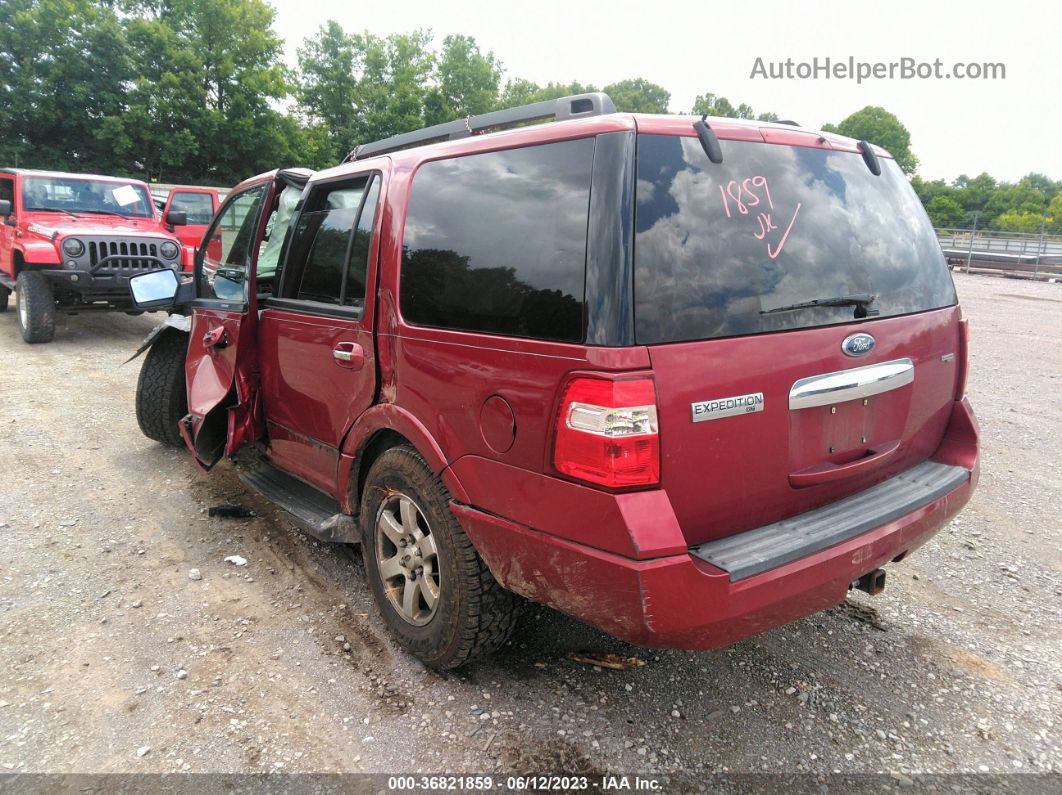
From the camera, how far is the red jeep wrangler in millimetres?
1973

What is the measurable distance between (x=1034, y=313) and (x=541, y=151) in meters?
15.2

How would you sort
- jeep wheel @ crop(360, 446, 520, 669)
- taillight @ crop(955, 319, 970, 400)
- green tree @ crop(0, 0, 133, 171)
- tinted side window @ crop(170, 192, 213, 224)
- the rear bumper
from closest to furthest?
the rear bumper
jeep wheel @ crop(360, 446, 520, 669)
taillight @ crop(955, 319, 970, 400)
tinted side window @ crop(170, 192, 213, 224)
green tree @ crop(0, 0, 133, 171)

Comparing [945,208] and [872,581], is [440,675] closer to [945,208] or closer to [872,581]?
[872,581]

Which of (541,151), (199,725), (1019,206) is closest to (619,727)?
(199,725)

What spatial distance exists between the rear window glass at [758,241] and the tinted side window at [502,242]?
0.21 meters

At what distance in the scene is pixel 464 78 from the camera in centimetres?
4328

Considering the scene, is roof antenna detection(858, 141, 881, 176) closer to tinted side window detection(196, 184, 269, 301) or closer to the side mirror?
tinted side window detection(196, 184, 269, 301)

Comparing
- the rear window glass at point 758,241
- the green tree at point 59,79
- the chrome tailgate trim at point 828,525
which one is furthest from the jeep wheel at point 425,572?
the green tree at point 59,79

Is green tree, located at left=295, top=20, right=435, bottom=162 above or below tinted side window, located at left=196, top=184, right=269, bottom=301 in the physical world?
above

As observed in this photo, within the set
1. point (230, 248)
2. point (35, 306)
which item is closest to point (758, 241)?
point (230, 248)

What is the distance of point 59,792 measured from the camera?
6.93 feet

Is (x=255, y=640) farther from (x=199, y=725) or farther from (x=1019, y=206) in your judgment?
(x=1019, y=206)

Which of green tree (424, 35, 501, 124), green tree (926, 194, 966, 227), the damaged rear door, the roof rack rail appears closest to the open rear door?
the damaged rear door

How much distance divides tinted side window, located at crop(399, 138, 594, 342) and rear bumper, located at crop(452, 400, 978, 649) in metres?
0.65
